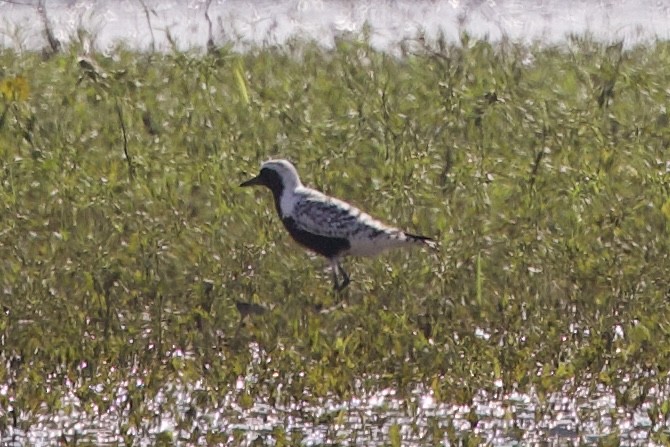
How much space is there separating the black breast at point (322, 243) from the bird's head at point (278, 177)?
0.96 feet

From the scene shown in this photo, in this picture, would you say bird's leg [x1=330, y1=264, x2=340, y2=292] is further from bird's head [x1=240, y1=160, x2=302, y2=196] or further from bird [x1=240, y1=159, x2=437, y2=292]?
bird's head [x1=240, y1=160, x2=302, y2=196]

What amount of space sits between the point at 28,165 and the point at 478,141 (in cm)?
213

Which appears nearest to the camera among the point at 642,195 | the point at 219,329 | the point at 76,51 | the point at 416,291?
the point at 219,329

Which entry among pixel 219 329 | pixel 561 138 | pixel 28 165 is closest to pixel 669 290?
pixel 219 329

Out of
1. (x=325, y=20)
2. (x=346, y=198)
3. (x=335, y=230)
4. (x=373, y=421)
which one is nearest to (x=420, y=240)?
(x=335, y=230)

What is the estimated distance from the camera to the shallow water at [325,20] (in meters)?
12.9

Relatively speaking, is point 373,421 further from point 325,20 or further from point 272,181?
point 325,20

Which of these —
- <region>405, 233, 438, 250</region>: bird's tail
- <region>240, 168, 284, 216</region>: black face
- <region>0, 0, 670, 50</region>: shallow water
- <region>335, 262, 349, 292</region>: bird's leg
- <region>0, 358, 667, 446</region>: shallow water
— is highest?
<region>0, 0, 670, 50</region>: shallow water

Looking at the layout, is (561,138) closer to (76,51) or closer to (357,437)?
(76,51)

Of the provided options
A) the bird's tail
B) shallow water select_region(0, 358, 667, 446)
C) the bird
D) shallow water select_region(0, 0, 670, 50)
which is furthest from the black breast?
shallow water select_region(0, 0, 670, 50)

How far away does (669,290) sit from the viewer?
25.4ft

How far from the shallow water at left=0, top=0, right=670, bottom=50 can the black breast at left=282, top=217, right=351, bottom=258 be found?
403 centimetres

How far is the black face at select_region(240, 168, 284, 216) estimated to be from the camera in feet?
28.8

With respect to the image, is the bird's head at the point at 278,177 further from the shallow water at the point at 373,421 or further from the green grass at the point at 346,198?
the shallow water at the point at 373,421
